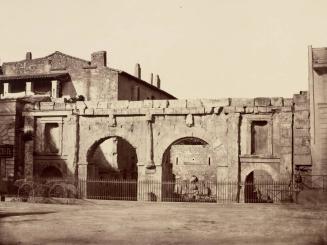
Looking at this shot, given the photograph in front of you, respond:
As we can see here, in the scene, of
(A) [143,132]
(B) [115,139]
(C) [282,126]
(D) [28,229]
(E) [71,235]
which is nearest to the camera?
(E) [71,235]

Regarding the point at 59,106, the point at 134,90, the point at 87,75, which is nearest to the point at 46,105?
the point at 59,106

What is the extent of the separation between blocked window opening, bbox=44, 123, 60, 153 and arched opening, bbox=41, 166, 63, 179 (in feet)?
3.26

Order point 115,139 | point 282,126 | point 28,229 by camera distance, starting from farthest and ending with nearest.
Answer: point 115,139 → point 282,126 → point 28,229

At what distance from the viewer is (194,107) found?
71.5 feet

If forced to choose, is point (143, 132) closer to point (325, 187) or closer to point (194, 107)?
point (194, 107)

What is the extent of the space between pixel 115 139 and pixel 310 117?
38.8 feet

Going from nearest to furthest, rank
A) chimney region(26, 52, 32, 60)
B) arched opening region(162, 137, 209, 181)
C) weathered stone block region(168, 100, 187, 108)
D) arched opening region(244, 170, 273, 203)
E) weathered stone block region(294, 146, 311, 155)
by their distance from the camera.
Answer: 1. weathered stone block region(294, 146, 311, 155)
2. arched opening region(244, 170, 273, 203)
3. weathered stone block region(168, 100, 187, 108)
4. chimney region(26, 52, 32, 60)
5. arched opening region(162, 137, 209, 181)

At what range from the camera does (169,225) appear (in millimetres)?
12008

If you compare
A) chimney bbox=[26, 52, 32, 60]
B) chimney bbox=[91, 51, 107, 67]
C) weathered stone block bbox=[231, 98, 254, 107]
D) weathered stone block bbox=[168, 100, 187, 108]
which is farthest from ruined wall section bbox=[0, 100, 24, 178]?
weathered stone block bbox=[231, 98, 254, 107]

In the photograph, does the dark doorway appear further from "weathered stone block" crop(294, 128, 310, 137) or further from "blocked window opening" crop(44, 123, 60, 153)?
"weathered stone block" crop(294, 128, 310, 137)

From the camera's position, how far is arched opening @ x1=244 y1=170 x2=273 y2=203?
2120 cm

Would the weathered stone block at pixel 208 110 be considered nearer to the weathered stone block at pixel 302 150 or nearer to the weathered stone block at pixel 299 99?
the weathered stone block at pixel 299 99

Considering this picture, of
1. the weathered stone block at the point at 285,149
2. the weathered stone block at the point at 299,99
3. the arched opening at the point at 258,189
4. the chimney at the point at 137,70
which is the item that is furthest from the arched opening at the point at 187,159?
the weathered stone block at the point at 299,99

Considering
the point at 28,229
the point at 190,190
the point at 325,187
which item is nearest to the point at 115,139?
the point at 190,190
